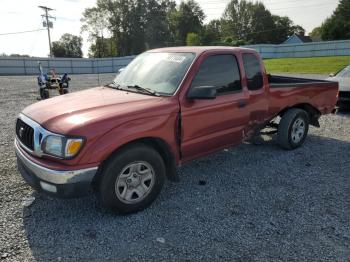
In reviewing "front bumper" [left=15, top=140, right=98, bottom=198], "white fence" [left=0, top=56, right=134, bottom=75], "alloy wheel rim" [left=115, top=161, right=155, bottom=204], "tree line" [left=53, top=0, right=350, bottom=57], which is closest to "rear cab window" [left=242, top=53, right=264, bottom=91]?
"alloy wheel rim" [left=115, top=161, right=155, bottom=204]

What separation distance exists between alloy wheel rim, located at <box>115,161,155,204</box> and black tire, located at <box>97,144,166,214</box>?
0.10 ft

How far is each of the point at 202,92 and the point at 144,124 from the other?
84 cm

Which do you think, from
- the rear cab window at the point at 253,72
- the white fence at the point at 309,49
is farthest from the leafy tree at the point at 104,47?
the rear cab window at the point at 253,72

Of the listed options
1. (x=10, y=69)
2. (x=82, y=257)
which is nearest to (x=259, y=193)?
(x=82, y=257)

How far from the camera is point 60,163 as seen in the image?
11.1ft

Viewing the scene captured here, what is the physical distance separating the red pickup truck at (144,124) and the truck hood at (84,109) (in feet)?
0.04

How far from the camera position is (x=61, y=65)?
3541 centimetres

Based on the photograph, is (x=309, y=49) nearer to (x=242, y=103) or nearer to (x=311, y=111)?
(x=311, y=111)

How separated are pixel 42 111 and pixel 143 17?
65.7 metres

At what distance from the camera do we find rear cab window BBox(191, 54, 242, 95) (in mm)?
4471

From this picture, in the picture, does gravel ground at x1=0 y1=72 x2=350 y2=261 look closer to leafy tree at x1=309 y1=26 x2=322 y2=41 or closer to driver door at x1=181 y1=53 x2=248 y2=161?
driver door at x1=181 y1=53 x2=248 y2=161

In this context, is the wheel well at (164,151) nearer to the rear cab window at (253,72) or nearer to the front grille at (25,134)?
the front grille at (25,134)

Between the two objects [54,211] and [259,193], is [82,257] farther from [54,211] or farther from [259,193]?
[259,193]

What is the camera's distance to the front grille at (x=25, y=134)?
372cm
